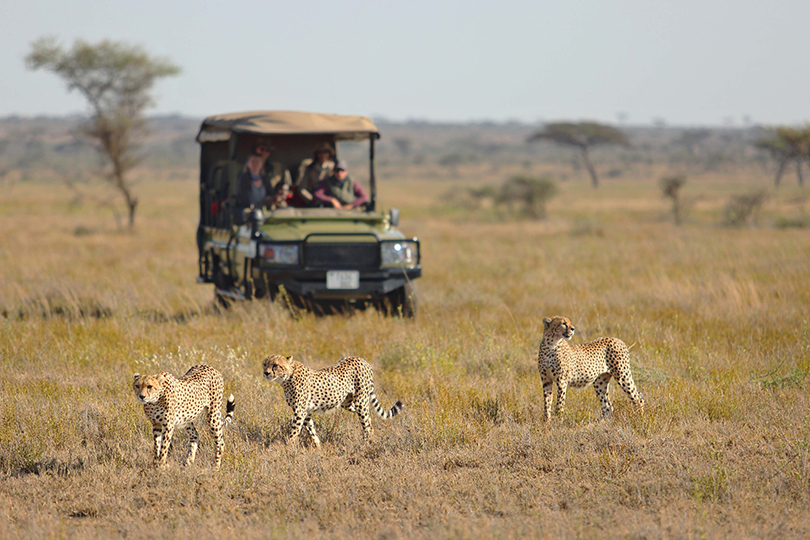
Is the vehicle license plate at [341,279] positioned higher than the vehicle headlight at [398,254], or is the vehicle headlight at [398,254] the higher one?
the vehicle headlight at [398,254]

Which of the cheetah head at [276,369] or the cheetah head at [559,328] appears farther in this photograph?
the cheetah head at [559,328]

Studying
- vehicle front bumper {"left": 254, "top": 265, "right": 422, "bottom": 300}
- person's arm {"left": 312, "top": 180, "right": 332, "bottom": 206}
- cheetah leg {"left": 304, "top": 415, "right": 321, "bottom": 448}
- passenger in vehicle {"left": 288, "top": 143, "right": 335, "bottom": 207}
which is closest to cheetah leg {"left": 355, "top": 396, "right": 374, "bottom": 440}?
cheetah leg {"left": 304, "top": 415, "right": 321, "bottom": 448}

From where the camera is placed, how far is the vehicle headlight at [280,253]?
907 cm

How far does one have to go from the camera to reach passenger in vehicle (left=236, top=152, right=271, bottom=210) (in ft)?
33.2

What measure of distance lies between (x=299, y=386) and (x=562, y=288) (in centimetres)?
767

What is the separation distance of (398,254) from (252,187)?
1.99 m

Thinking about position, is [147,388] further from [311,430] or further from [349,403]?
[349,403]

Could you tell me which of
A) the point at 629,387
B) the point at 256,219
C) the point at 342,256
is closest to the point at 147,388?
the point at 629,387

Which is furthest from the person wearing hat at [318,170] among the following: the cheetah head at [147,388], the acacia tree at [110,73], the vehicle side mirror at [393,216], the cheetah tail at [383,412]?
the acacia tree at [110,73]

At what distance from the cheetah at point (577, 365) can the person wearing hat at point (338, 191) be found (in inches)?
203

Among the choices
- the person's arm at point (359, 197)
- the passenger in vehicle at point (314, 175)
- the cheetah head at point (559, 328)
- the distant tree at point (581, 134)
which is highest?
the distant tree at point (581, 134)

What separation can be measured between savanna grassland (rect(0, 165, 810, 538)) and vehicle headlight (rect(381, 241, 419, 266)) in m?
0.60

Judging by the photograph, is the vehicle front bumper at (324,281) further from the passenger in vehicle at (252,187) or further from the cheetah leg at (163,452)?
the cheetah leg at (163,452)

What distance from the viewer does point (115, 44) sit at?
101 feet
